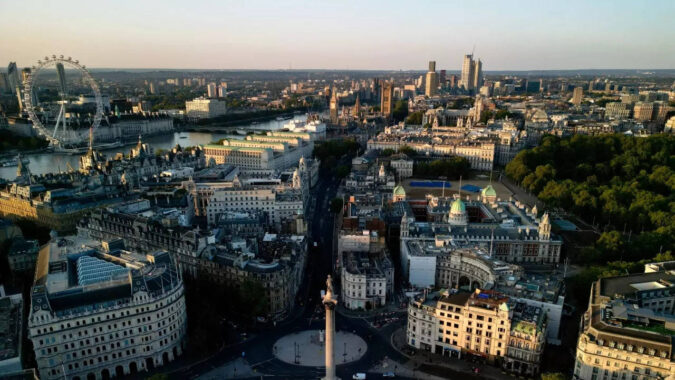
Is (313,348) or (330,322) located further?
(313,348)

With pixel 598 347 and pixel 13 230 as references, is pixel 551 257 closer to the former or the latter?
pixel 598 347

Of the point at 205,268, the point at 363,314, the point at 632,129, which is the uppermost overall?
the point at 632,129

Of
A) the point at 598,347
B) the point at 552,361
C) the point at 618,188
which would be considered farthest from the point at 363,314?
the point at 618,188

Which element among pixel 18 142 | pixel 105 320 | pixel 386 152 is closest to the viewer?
pixel 105 320

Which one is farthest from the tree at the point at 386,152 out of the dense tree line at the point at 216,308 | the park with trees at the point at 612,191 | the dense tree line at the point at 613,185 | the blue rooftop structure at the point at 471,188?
the dense tree line at the point at 216,308

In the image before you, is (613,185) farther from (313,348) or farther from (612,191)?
(313,348)

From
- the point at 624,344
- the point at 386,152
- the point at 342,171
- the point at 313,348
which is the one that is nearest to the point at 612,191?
the point at 624,344

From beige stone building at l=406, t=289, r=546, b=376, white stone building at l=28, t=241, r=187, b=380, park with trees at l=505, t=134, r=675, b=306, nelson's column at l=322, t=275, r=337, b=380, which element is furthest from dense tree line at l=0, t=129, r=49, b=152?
nelson's column at l=322, t=275, r=337, b=380

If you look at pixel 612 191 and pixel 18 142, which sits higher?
pixel 612 191
